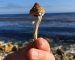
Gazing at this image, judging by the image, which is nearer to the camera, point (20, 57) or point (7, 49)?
point (20, 57)

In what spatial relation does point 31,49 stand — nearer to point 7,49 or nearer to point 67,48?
point 7,49

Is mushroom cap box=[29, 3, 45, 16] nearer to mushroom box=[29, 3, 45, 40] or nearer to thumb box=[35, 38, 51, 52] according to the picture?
mushroom box=[29, 3, 45, 40]

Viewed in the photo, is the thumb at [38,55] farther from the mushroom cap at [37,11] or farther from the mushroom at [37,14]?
the mushroom cap at [37,11]

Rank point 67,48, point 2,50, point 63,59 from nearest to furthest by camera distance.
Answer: point 63,59 → point 2,50 → point 67,48

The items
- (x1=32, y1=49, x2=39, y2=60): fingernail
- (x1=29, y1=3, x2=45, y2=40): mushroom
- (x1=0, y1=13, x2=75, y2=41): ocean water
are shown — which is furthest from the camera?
(x1=0, y1=13, x2=75, y2=41): ocean water

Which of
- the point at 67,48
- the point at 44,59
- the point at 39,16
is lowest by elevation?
the point at 67,48

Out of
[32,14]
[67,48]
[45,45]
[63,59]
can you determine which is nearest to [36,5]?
[32,14]

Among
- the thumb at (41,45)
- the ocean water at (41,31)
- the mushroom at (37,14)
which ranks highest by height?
the mushroom at (37,14)

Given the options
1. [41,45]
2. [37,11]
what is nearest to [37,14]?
[37,11]

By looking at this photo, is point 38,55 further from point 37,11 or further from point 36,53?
point 37,11

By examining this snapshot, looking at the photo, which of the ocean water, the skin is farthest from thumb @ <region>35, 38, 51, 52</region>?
the ocean water

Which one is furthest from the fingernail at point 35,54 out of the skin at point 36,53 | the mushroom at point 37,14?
the mushroom at point 37,14
